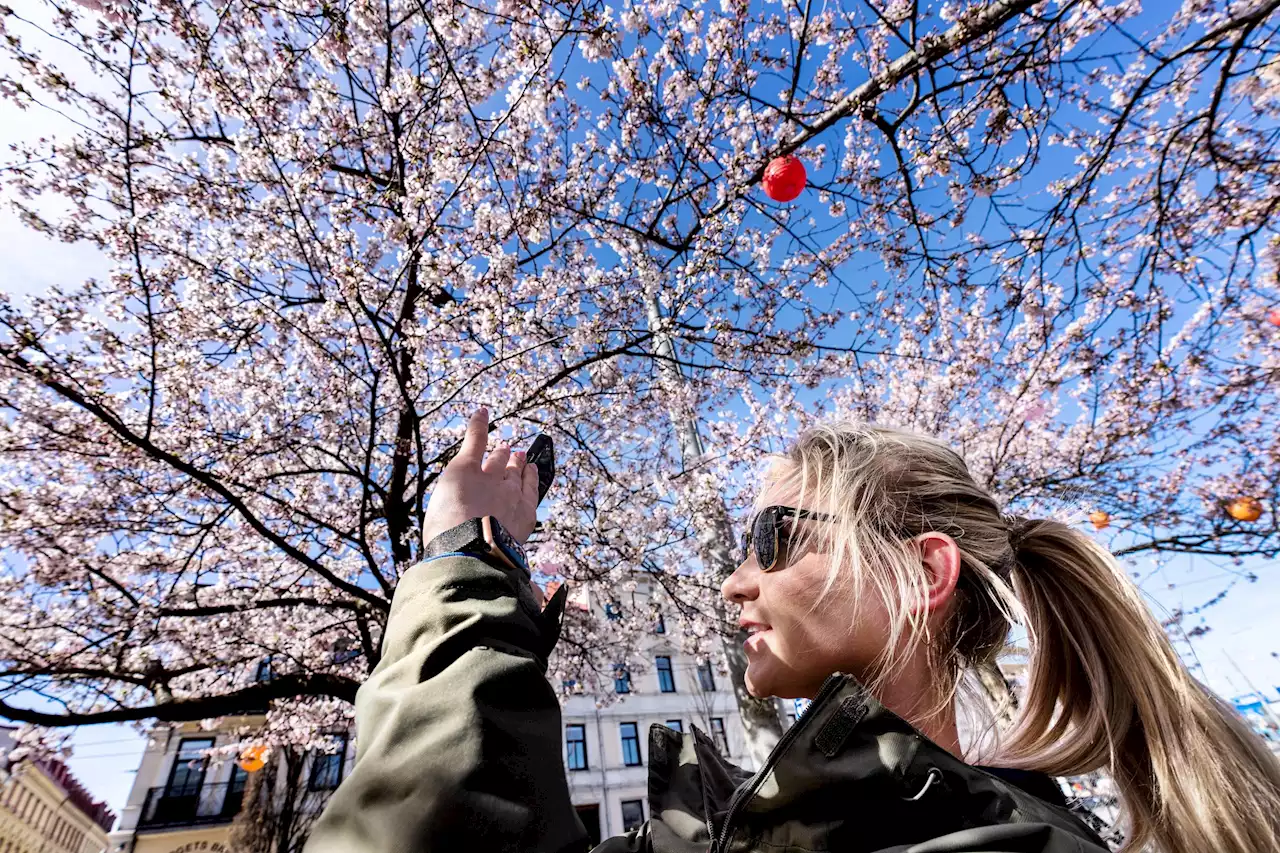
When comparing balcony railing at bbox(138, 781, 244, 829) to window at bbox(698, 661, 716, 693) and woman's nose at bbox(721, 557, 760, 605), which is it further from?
woman's nose at bbox(721, 557, 760, 605)

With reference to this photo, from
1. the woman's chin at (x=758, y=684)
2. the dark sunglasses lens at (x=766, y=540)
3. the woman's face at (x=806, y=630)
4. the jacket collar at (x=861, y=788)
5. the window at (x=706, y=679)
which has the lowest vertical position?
the jacket collar at (x=861, y=788)

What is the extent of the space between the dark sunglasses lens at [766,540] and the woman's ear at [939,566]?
35 centimetres

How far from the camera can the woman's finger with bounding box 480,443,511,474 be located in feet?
4.72

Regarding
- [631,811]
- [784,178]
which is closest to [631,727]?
[631,811]

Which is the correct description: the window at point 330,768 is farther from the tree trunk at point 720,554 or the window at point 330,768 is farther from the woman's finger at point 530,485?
the woman's finger at point 530,485

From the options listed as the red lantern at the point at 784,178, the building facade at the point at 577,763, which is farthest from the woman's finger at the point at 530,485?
the building facade at the point at 577,763

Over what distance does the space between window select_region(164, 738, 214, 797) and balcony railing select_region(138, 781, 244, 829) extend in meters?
0.03

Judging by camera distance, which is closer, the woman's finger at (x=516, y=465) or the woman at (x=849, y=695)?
the woman at (x=849, y=695)

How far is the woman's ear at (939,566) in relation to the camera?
1.37 metres

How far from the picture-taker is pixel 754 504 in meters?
1.77

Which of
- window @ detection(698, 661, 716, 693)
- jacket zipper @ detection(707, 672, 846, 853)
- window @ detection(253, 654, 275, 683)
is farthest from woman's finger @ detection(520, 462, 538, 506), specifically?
window @ detection(698, 661, 716, 693)

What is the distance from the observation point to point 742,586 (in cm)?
152

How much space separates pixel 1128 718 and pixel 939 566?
0.45m

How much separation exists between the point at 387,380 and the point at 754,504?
20.1 feet
